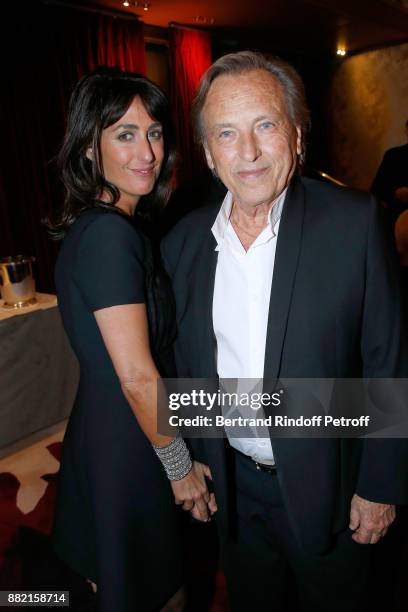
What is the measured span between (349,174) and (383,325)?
9055mm

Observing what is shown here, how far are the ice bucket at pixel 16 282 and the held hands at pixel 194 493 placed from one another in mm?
1920

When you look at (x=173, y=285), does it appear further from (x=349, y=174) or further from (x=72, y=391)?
(x=349, y=174)

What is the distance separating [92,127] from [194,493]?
1.09m

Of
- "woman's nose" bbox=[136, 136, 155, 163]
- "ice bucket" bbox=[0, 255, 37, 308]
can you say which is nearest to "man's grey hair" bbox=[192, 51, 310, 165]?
"woman's nose" bbox=[136, 136, 155, 163]

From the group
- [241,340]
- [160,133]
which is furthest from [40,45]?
[241,340]

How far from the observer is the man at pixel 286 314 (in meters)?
1.05

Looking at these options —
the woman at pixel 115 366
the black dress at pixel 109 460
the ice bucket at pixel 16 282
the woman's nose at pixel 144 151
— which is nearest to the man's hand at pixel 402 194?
the ice bucket at pixel 16 282

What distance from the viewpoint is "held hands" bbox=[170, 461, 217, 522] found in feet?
4.10

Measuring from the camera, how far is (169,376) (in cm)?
135

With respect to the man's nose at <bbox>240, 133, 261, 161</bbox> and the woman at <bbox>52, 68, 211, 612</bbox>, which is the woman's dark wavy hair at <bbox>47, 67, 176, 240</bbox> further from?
the man's nose at <bbox>240, 133, 261, 161</bbox>

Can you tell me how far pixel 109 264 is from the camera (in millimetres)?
1110

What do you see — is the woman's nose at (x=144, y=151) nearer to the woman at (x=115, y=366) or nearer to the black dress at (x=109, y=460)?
the woman at (x=115, y=366)

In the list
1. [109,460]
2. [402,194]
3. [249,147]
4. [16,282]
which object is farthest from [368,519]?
[402,194]

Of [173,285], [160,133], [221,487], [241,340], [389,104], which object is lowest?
[221,487]
